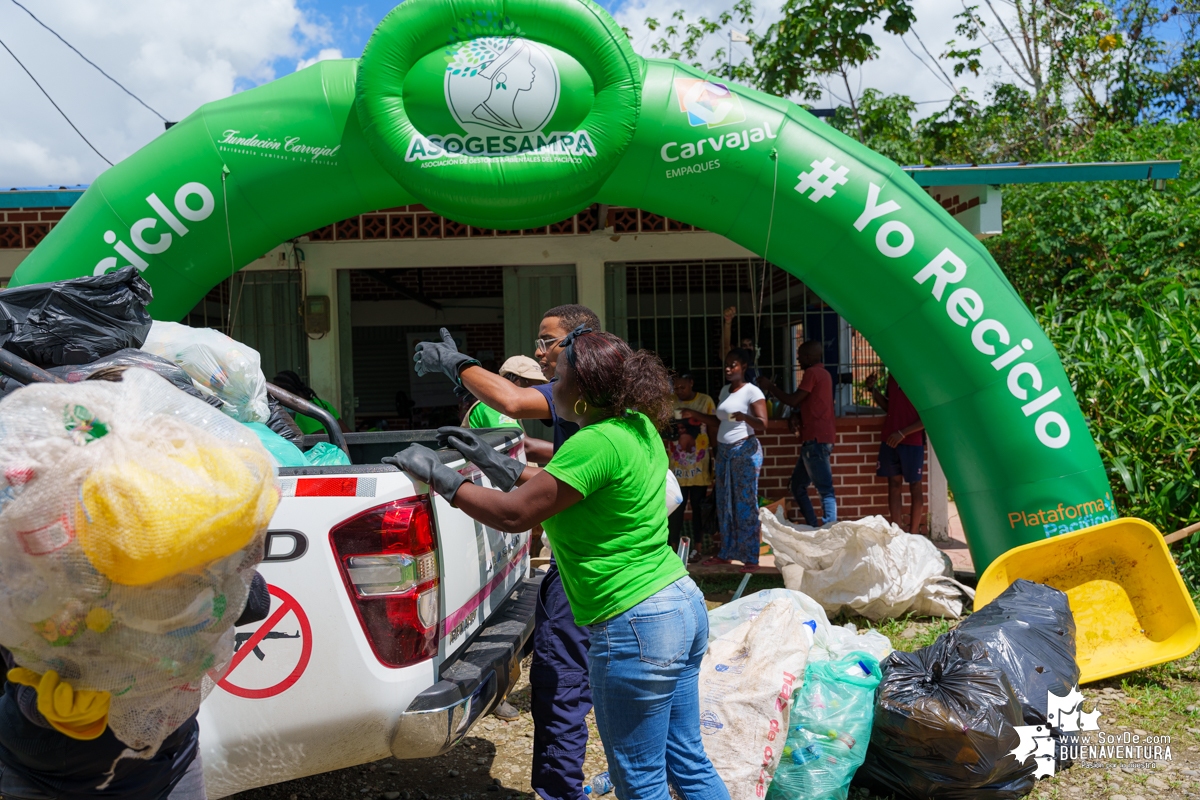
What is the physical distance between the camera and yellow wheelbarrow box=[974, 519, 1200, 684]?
4508mm

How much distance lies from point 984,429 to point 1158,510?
4.86 feet

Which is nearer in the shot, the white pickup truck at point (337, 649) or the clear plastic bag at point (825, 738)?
the white pickup truck at point (337, 649)

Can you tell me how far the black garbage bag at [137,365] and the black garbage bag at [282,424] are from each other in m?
0.76

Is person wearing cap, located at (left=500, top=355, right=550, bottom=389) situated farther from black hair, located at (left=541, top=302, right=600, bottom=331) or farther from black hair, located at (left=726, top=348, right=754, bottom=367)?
black hair, located at (left=726, top=348, right=754, bottom=367)

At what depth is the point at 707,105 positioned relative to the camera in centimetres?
533

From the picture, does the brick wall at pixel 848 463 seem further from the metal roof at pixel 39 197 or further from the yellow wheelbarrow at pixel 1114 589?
the metal roof at pixel 39 197

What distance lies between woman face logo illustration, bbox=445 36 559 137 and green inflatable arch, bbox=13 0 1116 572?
0.04 ft

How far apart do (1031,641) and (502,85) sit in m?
3.90

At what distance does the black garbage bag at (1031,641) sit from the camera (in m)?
3.49

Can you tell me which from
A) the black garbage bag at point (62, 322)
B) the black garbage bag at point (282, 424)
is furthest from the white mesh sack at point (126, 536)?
the black garbage bag at point (282, 424)

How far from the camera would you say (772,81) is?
1490cm

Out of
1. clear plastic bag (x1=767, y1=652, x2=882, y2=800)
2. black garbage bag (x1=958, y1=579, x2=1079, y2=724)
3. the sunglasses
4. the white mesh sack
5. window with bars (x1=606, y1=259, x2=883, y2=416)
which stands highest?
window with bars (x1=606, y1=259, x2=883, y2=416)

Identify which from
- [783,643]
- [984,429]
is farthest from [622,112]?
[783,643]

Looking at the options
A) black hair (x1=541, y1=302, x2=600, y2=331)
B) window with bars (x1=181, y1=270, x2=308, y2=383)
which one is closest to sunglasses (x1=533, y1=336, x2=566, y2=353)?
black hair (x1=541, y1=302, x2=600, y2=331)
